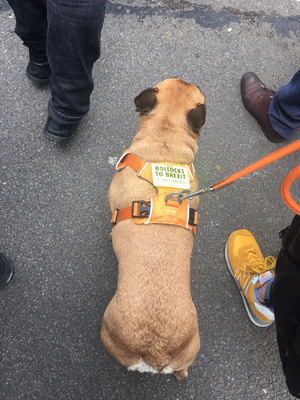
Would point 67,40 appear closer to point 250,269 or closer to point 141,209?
point 141,209

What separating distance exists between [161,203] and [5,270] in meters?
1.29

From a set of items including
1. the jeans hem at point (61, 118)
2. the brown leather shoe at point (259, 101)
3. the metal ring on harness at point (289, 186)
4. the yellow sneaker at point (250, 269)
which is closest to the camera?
the metal ring on harness at point (289, 186)

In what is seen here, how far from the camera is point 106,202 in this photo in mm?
2459

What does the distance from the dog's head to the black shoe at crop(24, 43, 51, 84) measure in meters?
1.13

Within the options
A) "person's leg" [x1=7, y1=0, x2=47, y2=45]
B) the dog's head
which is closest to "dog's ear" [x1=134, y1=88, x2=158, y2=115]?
the dog's head

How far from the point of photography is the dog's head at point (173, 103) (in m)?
1.93

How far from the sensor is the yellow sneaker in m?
2.17

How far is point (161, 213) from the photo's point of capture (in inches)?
65.6

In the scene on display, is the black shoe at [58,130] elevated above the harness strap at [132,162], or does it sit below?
below

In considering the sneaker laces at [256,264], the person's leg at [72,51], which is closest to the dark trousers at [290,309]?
the sneaker laces at [256,264]

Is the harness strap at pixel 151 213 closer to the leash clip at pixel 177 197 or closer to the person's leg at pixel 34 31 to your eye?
the leash clip at pixel 177 197

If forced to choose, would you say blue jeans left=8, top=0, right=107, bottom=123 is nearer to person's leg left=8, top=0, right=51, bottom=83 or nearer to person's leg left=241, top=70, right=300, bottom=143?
person's leg left=8, top=0, right=51, bottom=83

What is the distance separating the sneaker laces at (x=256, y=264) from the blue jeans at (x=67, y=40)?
182cm

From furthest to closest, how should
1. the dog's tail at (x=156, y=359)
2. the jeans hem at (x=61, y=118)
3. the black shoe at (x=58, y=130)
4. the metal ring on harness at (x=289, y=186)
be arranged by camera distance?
the black shoe at (x=58, y=130), the jeans hem at (x=61, y=118), the dog's tail at (x=156, y=359), the metal ring on harness at (x=289, y=186)
